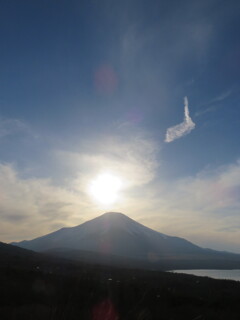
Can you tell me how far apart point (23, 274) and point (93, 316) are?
10.7 metres

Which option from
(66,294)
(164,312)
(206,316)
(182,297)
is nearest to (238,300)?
→ (182,297)

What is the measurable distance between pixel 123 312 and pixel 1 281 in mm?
7366

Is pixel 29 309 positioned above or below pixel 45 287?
below

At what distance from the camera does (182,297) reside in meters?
15.7

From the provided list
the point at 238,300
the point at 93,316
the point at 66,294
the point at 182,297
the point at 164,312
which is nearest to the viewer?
the point at 93,316

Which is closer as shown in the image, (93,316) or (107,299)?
(93,316)

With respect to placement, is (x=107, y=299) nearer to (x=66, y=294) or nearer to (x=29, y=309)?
(x=66, y=294)

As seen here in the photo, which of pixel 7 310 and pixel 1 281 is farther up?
pixel 1 281

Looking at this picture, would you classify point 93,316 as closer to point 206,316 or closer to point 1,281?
point 206,316

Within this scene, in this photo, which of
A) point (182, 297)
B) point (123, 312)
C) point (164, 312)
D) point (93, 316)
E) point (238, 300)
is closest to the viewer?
point (93, 316)

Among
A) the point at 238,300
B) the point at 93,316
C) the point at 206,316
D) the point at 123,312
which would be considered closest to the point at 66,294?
the point at 123,312

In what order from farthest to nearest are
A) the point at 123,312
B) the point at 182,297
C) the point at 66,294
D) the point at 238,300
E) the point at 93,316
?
the point at 238,300
the point at 182,297
the point at 66,294
the point at 123,312
the point at 93,316

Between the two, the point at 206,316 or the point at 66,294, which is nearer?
the point at 206,316

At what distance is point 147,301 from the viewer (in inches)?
513
